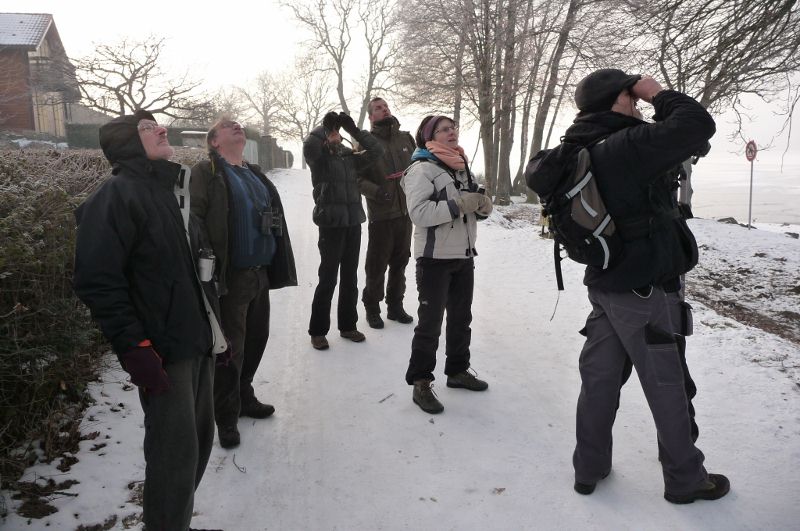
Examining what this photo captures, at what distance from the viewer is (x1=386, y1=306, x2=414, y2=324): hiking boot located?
5.80m

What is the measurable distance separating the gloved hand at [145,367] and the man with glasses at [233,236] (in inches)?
46.0

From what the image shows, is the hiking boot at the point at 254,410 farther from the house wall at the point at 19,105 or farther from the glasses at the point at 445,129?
the house wall at the point at 19,105

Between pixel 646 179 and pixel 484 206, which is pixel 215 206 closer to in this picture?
pixel 484 206

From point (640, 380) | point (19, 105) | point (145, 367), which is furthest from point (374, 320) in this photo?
point (19, 105)

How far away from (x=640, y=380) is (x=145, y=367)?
88.0 inches

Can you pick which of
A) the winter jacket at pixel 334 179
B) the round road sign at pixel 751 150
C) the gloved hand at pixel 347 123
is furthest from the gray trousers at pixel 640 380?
the round road sign at pixel 751 150

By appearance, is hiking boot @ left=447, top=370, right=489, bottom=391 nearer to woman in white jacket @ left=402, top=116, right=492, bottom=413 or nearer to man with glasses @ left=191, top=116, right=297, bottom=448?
woman in white jacket @ left=402, top=116, right=492, bottom=413

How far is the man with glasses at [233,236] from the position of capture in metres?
3.27

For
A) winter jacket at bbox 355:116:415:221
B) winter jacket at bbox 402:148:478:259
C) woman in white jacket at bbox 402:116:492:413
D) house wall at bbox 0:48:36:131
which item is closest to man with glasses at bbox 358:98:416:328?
winter jacket at bbox 355:116:415:221

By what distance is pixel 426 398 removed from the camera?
3.90m

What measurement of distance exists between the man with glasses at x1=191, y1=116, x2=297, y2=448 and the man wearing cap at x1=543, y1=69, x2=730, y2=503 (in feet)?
6.17

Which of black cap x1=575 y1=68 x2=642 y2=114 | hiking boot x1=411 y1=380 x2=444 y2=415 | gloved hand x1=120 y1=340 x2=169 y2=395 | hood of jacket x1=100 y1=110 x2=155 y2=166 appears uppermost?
black cap x1=575 y1=68 x2=642 y2=114

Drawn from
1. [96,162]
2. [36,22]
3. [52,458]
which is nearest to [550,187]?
[52,458]

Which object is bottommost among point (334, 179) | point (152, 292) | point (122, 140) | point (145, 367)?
point (145, 367)
